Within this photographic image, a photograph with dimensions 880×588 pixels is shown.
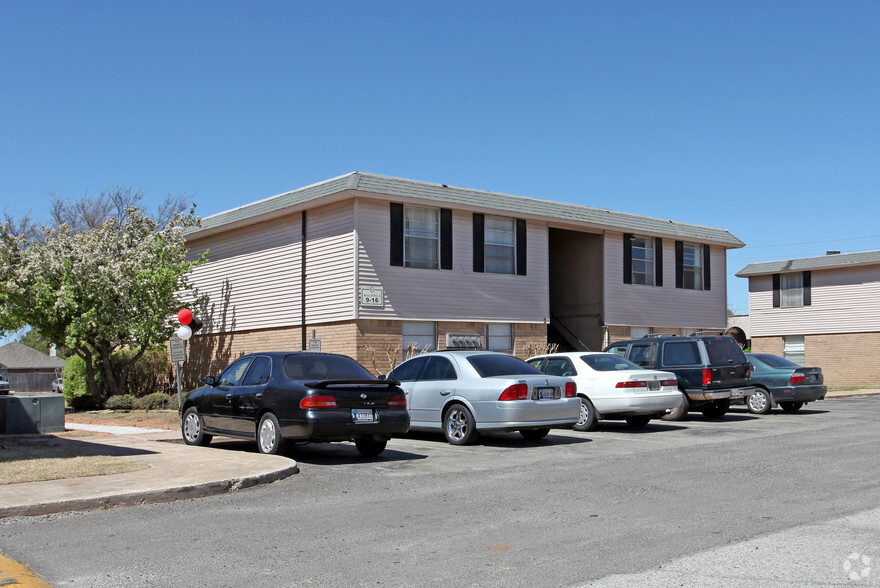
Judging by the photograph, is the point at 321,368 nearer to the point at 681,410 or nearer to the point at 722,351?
the point at 681,410

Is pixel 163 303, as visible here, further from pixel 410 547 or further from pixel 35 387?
pixel 35 387

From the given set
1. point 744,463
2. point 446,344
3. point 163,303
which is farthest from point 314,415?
point 163,303

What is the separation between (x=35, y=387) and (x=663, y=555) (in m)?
64.1

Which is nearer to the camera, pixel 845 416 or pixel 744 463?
pixel 744 463

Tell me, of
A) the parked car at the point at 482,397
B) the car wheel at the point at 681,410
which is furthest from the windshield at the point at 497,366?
the car wheel at the point at 681,410

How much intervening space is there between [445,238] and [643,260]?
8755 mm

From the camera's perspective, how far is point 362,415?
11695mm

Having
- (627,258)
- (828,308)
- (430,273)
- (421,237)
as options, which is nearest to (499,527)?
(430,273)

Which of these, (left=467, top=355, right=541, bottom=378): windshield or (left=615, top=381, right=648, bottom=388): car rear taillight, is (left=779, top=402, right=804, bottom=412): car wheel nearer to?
(left=615, top=381, right=648, bottom=388): car rear taillight

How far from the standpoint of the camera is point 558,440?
14836 mm

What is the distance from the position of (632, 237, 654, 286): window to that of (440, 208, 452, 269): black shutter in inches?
315

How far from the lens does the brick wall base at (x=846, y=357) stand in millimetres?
39062

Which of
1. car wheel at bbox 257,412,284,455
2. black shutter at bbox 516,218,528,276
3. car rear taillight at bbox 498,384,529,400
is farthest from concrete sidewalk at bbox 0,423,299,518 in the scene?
black shutter at bbox 516,218,528,276

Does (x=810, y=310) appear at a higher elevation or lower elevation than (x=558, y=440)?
higher
